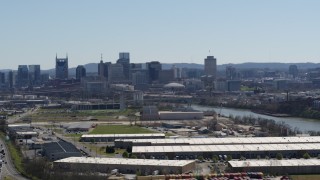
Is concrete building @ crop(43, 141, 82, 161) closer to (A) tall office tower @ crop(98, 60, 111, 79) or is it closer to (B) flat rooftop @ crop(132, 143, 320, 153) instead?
(B) flat rooftop @ crop(132, 143, 320, 153)

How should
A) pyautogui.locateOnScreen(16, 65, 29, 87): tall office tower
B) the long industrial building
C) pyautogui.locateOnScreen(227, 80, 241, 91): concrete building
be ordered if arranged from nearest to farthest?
1. the long industrial building
2. pyautogui.locateOnScreen(227, 80, 241, 91): concrete building
3. pyautogui.locateOnScreen(16, 65, 29, 87): tall office tower

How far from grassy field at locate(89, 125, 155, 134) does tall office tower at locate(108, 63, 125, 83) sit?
81.3 feet

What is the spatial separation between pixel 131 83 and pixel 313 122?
74.0ft

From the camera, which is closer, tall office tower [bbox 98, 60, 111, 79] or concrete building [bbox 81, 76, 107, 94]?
concrete building [bbox 81, 76, 107, 94]

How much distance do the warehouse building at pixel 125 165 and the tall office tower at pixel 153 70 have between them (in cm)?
3150

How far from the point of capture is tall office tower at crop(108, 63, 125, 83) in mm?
41125

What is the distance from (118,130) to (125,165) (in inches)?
236

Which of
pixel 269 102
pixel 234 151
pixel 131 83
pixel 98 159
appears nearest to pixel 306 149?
pixel 234 151

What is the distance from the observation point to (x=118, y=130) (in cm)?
1509

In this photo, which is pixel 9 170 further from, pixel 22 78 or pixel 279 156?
pixel 22 78

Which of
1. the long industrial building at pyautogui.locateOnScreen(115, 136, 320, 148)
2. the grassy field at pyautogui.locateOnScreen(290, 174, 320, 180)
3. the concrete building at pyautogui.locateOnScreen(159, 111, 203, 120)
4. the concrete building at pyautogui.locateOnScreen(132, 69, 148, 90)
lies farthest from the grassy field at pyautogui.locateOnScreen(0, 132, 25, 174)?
the concrete building at pyautogui.locateOnScreen(132, 69, 148, 90)

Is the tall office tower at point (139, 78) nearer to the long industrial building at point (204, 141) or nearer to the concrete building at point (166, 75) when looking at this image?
the concrete building at point (166, 75)

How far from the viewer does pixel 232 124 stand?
54.8ft

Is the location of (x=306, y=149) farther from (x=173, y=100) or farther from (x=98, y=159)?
(x=173, y=100)
